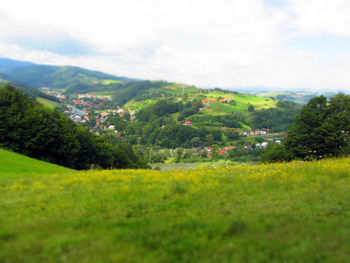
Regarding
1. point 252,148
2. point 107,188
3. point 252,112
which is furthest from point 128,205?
point 252,112

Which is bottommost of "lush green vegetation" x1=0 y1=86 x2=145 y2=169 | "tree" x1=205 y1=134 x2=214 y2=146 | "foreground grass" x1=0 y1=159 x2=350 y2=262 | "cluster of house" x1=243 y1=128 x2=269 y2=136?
"tree" x1=205 y1=134 x2=214 y2=146

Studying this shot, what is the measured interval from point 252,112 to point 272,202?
182462 millimetres

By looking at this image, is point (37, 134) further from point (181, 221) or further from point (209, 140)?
point (209, 140)

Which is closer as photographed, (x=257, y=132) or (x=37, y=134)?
(x=37, y=134)

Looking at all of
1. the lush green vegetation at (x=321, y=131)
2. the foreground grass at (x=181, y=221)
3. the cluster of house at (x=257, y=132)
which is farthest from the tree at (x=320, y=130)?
the cluster of house at (x=257, y=132)

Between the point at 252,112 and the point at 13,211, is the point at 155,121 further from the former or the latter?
the point at 13,211

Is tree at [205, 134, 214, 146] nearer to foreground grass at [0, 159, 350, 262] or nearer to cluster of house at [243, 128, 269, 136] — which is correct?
cluster of house at [243, 128, 269, 136]

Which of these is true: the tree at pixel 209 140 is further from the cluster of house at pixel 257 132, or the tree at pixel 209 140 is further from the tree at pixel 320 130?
the tree at pixel 320 130

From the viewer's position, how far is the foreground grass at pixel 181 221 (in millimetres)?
A: 5168

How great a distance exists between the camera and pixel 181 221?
6.88m

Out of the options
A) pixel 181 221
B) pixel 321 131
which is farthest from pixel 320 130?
pixel 181 221

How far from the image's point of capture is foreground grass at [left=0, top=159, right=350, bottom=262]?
5.17 metres

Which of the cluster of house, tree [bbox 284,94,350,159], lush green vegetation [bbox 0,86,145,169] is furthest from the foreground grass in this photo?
the cluster of house

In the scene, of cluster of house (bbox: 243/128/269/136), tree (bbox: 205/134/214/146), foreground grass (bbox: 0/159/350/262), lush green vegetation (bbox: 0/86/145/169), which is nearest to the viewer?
foreground grass (bbox: 0/159/350/262)
